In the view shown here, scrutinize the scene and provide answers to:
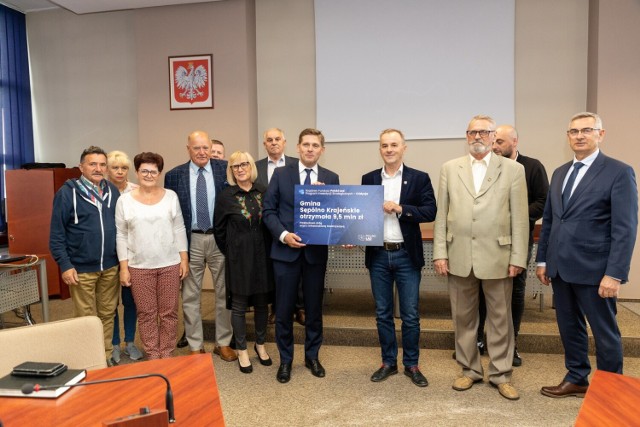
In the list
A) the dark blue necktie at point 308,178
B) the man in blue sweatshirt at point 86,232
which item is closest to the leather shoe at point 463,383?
the dark blue necktie at point 308,178

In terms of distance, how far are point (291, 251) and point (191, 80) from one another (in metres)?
3.33

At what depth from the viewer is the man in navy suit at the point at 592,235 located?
2455mm

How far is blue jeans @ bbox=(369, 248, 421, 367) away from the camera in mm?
2945

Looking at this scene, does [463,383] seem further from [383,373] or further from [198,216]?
[198,216]

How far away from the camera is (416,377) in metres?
3.06

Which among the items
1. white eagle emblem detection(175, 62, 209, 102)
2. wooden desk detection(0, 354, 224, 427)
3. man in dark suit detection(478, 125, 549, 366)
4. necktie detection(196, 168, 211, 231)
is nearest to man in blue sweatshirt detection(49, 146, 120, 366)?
necktie detection(196, 168, 211, 231)

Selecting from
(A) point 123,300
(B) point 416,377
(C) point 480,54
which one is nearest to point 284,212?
(B) point 416,377

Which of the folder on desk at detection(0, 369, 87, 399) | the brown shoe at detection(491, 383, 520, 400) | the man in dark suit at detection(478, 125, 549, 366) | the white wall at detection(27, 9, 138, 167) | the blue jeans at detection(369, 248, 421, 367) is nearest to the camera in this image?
the folder on desk at detection(0, 369, 87, 399)

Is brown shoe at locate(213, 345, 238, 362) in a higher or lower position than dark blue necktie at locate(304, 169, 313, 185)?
lower

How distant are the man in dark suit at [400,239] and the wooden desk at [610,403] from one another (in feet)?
4.95

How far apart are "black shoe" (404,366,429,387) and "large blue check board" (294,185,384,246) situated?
0.93 m

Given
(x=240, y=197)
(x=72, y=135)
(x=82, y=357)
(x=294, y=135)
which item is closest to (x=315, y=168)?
(x=240, y=197)

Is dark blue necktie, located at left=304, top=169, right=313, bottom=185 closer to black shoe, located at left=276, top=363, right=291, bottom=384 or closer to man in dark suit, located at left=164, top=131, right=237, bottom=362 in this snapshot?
man in dark suit, located at left=164, top=131, right=237, bottom=362

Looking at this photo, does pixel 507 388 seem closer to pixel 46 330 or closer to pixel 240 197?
pixel 240 197
